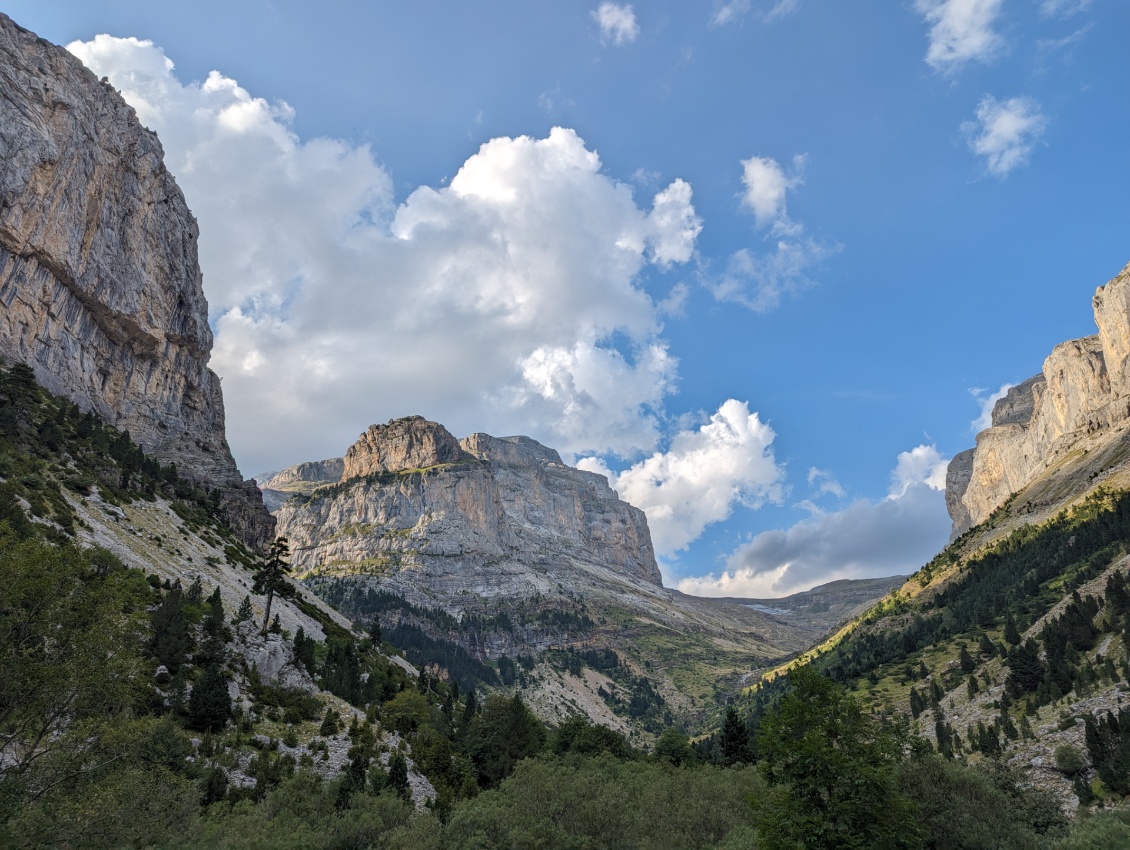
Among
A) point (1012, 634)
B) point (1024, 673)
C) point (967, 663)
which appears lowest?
point (967, 663)

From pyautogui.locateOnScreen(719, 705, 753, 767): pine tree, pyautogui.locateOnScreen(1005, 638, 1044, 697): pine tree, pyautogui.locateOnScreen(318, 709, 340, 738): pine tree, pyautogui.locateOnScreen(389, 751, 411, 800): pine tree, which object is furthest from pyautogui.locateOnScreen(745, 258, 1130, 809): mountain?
pyautogui.locateOnScreen(318, 709, 340, 738): pine tree

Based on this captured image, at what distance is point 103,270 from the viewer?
11419 cm

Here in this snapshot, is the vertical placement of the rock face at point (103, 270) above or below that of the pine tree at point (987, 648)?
above

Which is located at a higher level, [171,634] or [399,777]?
[171,634]

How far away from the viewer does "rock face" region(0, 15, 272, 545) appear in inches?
3807

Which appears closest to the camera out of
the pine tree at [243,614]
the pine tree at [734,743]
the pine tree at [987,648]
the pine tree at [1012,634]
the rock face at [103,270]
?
the pine tree at [243,614]

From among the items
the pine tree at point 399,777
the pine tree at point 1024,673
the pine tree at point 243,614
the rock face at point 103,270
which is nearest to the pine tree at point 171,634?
the pine tree at point 243,614

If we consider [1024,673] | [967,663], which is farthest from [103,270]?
[967,663]

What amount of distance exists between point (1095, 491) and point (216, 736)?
182527 mm

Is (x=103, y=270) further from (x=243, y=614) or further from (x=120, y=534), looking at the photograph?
(x=243, y=614)

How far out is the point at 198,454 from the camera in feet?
416

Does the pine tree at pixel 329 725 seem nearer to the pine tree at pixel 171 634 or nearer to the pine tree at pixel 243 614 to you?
the pine tree at pixel 171 634

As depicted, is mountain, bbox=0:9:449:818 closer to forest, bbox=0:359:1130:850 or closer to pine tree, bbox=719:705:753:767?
forest, bbox=0:359:1130:850

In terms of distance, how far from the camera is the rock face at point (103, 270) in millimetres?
96688
